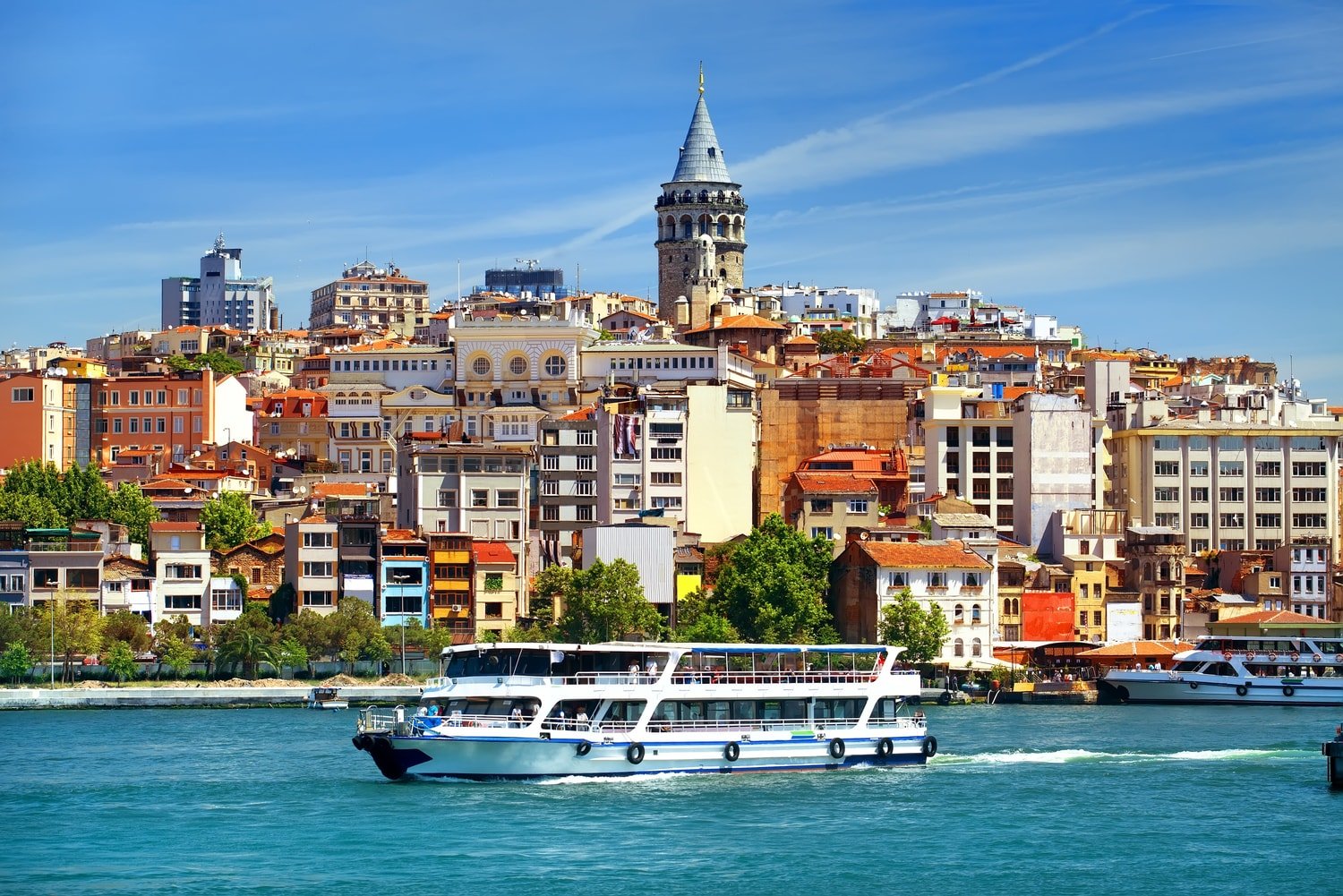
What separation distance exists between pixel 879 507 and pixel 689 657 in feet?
120

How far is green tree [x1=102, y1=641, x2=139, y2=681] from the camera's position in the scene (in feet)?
226

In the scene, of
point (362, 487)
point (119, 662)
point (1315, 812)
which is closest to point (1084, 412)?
point (362, 487)

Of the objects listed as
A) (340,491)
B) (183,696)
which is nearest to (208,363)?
(340,491)

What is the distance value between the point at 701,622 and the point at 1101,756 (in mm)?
22816

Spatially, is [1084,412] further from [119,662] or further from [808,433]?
[119,662]

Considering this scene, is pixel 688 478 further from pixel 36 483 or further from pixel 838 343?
pixel 838 343

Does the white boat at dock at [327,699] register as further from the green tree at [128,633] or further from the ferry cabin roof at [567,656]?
the ferry cabin roof at [567,656]

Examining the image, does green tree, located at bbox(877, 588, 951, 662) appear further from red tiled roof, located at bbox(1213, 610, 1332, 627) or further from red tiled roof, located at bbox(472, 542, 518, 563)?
red tiled roof, located at bbox(1213, 610, 1332, 627)

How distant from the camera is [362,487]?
287 ft

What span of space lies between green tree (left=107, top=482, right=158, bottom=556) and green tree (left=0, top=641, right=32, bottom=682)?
12.1 meters

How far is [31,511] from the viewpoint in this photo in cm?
8125

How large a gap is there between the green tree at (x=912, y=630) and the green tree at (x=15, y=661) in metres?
26.4

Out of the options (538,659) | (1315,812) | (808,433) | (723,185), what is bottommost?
(1315,812)

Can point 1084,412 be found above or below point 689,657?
above
